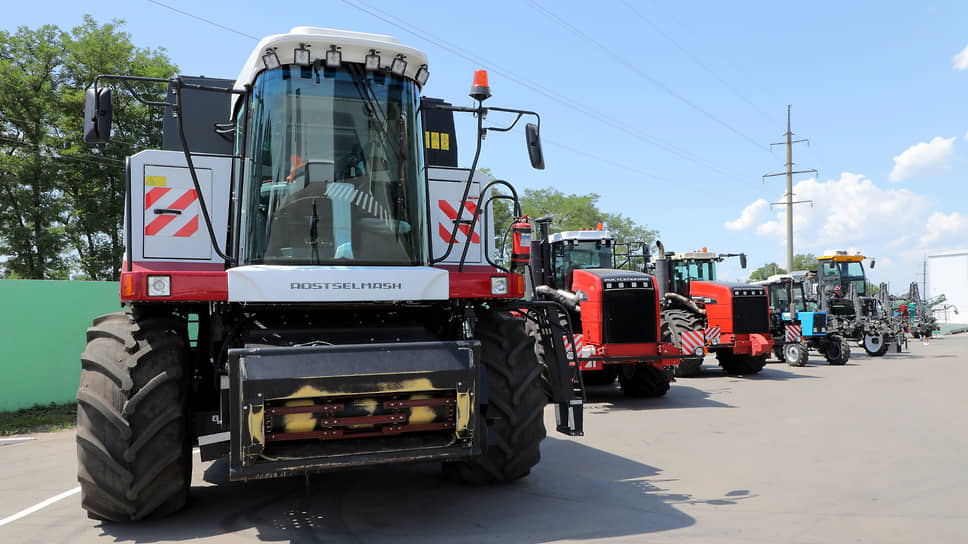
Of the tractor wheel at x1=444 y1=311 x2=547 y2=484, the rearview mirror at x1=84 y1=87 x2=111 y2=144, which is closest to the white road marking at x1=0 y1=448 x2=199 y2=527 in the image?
the rearview mirror at x1=84 y1=87 x2=111 y2=144

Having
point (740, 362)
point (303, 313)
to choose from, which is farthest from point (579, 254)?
point (303, 313)

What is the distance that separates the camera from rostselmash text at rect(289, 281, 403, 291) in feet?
14.2

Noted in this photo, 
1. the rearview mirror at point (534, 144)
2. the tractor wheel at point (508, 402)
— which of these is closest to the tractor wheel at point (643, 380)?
the tractor wheel at point (508, 402)

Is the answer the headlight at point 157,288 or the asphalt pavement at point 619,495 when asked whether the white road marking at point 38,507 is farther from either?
the headlight at point 157,288

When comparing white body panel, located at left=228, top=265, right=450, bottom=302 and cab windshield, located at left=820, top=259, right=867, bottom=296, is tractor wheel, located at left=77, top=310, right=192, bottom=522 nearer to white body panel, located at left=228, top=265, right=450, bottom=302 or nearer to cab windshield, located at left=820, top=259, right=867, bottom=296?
white body panel, located at left=228, top=265, right=450, bottom=302

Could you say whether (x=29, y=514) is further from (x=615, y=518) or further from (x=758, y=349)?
(x=758, y=349)

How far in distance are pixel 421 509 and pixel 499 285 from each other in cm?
174

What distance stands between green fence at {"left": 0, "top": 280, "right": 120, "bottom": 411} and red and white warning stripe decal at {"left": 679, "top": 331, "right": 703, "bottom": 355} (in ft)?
33.9

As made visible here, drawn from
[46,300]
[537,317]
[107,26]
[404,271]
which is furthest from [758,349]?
[107,26]

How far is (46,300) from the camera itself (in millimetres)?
10930

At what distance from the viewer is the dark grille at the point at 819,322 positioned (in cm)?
2011

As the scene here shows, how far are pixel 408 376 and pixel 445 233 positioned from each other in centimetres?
186

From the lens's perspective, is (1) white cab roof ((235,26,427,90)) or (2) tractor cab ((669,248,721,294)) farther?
(2) tractor cab ((669,248,721,294))

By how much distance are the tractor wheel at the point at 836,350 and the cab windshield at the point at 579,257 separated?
10.1 metres
